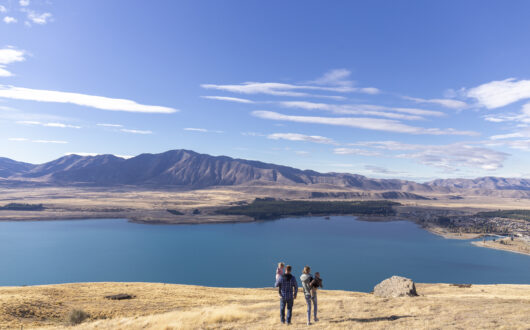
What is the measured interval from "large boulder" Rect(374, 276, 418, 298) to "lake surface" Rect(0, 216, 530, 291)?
181 ft

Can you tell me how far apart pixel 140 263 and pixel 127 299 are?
8442cm

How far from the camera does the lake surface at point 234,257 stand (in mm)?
98812

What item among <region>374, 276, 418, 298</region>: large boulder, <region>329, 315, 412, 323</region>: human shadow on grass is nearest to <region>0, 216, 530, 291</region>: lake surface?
<region>374, 276, 418, 298</region>: large boulder

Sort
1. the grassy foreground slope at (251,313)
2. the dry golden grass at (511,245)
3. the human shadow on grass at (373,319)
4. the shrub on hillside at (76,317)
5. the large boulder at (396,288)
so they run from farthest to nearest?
the dry golden grass at (511,245) → the large boulder at (396,288) → the shrub on hillside at (76,317) → the human shadow on grass at (373,319) → the grassy foreground slope at (251,313)

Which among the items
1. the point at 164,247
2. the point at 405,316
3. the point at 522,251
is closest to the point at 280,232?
the point at 164,247

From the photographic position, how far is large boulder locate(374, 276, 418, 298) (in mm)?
33125

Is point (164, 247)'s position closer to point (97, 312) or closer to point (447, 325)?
point (97, 312)

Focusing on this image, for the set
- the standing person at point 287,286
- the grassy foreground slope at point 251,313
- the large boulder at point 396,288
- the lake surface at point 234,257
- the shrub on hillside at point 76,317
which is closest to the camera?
the standing person at point 287,286

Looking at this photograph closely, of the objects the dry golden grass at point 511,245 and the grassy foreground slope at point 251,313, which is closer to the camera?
the grassy foreground slope at point 251,313

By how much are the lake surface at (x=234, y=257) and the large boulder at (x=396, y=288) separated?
55080mm

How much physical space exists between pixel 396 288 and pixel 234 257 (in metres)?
100

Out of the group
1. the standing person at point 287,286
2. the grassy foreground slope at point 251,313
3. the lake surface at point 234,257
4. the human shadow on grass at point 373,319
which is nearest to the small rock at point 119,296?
the grassy foreground slope at point 251,313

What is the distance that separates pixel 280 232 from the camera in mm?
191875

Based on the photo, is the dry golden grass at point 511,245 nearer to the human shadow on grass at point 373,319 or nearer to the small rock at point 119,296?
the human shadow on grass at point 373,319
